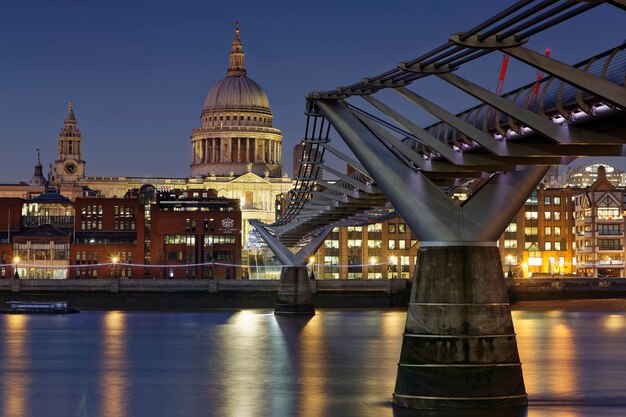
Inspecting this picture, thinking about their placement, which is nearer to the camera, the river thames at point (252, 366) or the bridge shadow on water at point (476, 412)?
the bridge shadow on water at point (476, 412)

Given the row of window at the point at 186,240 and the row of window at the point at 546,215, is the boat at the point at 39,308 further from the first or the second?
the row of window at the point at 546,215

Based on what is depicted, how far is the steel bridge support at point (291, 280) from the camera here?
93994 millimetres

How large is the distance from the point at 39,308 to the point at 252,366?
56.5 metres

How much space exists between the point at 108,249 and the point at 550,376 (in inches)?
3928

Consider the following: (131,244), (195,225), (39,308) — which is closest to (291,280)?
(39,308)

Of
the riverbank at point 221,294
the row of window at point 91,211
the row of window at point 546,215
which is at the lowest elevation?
the riverbank at point 221,294

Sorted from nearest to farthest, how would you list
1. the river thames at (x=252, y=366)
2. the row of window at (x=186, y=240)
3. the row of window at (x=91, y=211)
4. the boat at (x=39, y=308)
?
1. the river thames at (x=252, y=366)
2. the boat at (x=39, y=308)
3. the row of window at (x=186, y=240)
4. the row of window at (x=91, y=211)

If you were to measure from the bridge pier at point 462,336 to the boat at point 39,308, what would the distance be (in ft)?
258

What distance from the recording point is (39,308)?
108375 mm

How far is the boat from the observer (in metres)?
107

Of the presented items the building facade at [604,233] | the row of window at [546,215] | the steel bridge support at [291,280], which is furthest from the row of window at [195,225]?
the steel bridge support at [291,280]

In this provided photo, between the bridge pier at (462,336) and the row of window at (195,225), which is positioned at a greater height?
the row of window at (195,225)

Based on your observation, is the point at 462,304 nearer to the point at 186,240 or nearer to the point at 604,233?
the point at 186,240

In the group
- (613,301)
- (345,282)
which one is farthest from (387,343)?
(613,301)
